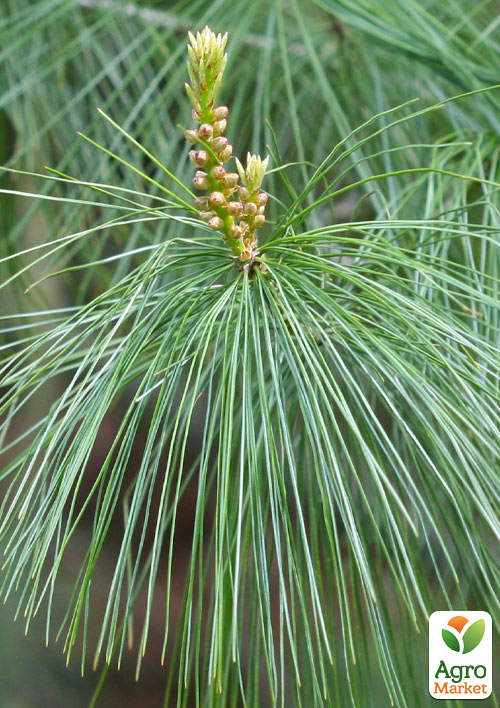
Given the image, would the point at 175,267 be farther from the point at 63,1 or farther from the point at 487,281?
the point at 63,1

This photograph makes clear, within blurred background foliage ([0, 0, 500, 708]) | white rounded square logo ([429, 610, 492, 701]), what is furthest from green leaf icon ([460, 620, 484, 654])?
blurred background foliage ([0, 0, 500, 708])

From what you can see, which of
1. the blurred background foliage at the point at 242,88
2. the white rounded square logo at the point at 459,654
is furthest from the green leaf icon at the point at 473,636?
the blurred background foliage at the point at 242,88

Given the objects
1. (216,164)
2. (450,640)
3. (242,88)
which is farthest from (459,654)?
(242,88)

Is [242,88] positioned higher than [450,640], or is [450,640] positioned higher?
[242,88]

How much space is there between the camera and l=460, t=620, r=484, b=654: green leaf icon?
0.42 meters

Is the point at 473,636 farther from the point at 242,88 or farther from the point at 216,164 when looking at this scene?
the point at 242,88

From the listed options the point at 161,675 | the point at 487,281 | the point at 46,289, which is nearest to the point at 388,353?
the point at 487,281

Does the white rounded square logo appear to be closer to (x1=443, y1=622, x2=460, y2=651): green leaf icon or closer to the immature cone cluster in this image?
(x1=443, y1=622, x2=460, y2=651): green leaf icon

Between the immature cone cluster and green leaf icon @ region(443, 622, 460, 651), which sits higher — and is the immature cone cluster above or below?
above

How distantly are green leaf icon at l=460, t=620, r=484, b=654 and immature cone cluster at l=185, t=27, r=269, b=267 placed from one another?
241mm

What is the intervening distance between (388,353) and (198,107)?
0.47 feet

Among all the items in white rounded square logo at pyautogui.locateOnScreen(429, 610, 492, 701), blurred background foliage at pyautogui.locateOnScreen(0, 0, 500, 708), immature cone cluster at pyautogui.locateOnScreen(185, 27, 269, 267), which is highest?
blurred background foliage at pyautogui.locateOnScreen(0, 0, 500, 708)

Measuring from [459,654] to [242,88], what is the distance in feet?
1.61

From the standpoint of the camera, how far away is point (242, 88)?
662mm
